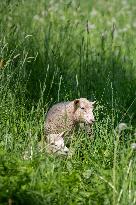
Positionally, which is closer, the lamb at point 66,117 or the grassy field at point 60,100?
the grassy field at point 60,100

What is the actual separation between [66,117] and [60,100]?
1171 millimetres

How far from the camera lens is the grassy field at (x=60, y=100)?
4332 mm

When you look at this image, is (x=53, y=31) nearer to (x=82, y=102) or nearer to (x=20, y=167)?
(x=82, y=102)

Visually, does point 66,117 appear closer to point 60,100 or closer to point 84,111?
point 84,111

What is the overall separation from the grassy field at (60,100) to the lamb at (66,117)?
96 mm

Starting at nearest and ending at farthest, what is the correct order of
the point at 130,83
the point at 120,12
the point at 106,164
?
the point at 106,164
the point at 130,83
the point at 120,12

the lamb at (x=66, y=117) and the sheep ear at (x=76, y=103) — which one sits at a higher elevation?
the sheep ear at (x=76, y=103)

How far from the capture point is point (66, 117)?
218 inches

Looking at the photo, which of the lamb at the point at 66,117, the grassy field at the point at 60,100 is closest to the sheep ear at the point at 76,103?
the lamb at the point at 66,117

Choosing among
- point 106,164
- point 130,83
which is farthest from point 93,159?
point 130,83

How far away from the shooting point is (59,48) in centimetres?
768

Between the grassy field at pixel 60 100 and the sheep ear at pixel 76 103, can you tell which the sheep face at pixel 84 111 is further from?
the grassy field at pixel 60 100

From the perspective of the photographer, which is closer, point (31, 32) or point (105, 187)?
point (105, 187)

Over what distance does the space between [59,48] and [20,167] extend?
346 centimetres
